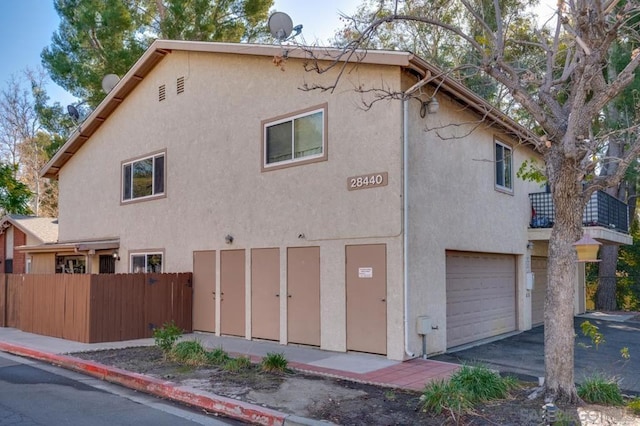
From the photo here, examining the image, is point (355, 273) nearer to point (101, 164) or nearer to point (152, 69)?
point (152, 69)

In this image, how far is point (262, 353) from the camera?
445 inches

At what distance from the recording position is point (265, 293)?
41.9 ft

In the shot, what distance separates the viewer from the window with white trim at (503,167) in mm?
14609

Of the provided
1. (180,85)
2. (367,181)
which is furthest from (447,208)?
(180,85)

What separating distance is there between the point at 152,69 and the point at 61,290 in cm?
693

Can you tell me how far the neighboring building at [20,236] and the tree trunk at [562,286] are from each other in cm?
1956

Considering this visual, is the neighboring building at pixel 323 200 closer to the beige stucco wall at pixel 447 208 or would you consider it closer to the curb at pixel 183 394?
the beige stucco wall at pixel 447 208

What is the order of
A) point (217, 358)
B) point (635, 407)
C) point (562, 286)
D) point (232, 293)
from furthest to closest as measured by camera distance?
point (232, 293)
point (217, 358)
point (562, 286)
point (635, 407)

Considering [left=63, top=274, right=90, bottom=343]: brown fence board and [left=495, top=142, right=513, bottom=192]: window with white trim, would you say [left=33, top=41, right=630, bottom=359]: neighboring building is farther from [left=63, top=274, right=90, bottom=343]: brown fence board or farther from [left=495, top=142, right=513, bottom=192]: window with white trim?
[left=63, top=274, right=90, bottom=343]: brown fence board

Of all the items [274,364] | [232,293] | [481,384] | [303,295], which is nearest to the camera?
[481,384]

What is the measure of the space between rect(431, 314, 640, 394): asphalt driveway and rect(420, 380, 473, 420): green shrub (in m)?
2.37

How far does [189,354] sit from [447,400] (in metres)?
5.15

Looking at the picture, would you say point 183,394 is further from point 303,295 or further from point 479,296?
point 479,296

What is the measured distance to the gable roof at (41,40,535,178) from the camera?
1030cm
